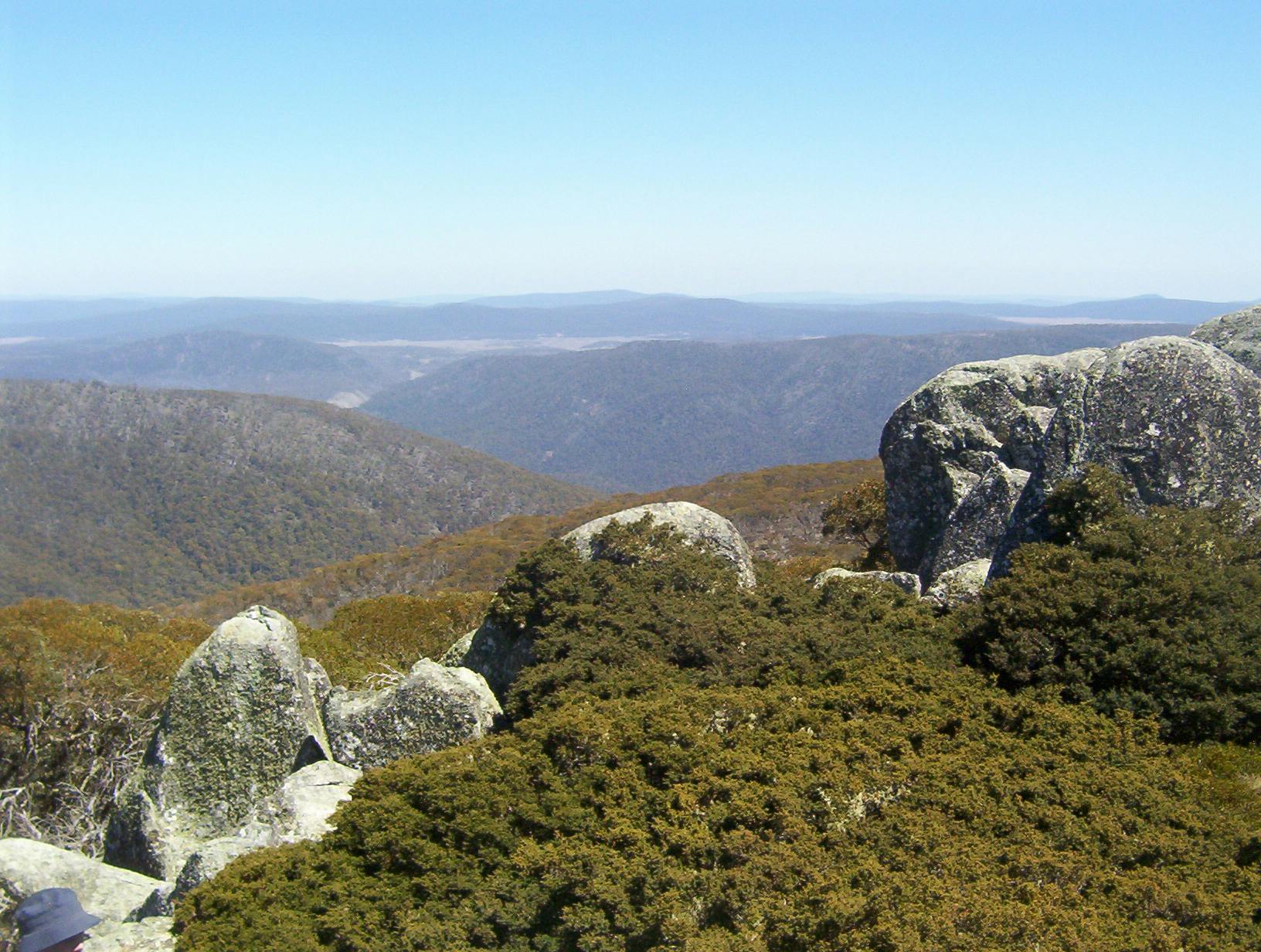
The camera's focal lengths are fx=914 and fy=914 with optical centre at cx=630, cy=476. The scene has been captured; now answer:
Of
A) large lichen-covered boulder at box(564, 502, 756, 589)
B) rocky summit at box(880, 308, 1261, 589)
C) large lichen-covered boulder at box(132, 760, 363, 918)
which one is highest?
rocky summit at box(880, 308, 1261, 589)

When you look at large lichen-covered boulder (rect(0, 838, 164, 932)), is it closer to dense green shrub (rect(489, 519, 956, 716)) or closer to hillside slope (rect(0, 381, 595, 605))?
dense green shrub (rect(489, 519, 956, 716))

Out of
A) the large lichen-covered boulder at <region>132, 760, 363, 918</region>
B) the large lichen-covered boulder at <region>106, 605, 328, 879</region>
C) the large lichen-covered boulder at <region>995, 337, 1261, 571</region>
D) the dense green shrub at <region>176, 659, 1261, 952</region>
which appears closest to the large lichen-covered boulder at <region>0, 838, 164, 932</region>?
the large lichen-covered boulder at <region>132, 760, 363, 918</region>

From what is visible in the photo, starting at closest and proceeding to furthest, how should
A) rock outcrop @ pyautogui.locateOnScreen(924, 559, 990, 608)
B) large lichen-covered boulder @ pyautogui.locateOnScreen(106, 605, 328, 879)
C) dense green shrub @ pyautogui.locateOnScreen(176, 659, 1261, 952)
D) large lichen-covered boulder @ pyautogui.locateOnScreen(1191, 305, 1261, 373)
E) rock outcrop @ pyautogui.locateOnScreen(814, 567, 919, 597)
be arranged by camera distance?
dense green shrub @ pyautogui.locateOnScreen(176, 659, 1261, 952) → large lichen-covered boulder @ pyautogui.locateOnScreen(106, 605, 328, 879) → rock outcrop @ pyautogui.locateOnScreen(924, 559, 990, 608) → rock outcrop @ pyautogui.locateOnScreen(814, 567, 919, 597) → large lichen-covered boulder @ pyautogui.locateOnScreen(1191, 305, 1261, 373)

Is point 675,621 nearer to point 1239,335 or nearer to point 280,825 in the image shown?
point 280,825

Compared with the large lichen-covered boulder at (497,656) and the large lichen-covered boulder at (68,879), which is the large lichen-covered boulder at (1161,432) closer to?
the large lichen-covered boulder at (497,656)

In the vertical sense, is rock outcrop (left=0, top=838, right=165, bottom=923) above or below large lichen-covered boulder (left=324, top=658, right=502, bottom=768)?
below

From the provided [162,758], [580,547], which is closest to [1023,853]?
[580,547]

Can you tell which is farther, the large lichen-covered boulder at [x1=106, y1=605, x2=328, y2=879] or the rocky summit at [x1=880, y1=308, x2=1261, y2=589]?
the rocky summit at [x1=880, y1=308, x2=1261, y2=589]

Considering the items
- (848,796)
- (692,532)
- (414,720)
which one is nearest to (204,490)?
(692,532)

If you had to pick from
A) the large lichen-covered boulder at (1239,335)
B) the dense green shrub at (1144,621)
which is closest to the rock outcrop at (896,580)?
the dense green shrub at (1144,621)
